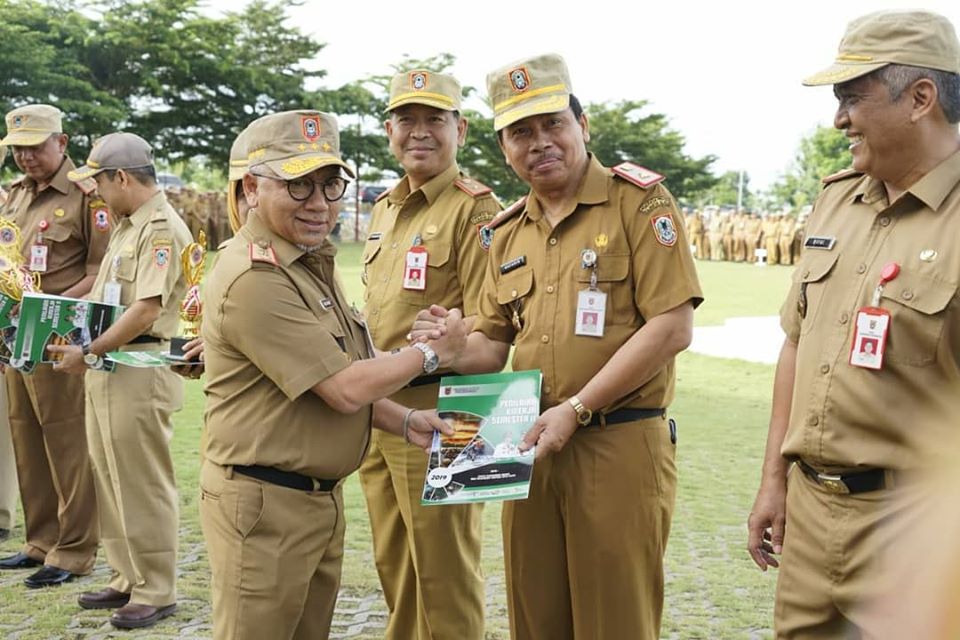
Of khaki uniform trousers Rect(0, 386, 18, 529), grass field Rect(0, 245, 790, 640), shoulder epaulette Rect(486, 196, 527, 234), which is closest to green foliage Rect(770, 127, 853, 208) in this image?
grass field Rect(0, 245, 790, 640)

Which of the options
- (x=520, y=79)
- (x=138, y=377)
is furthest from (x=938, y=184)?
(x=138, y=377)

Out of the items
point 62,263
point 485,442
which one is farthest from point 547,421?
point 62,263

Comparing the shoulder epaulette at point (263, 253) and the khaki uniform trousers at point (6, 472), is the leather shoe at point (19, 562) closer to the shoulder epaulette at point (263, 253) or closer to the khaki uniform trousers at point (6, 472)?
the khaki uniform trousers at point (6, 472)

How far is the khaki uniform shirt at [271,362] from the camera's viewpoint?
3178 millimetres

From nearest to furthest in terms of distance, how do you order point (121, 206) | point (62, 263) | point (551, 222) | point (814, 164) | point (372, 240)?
point (551, 222), point (372, 240), point (121, 206), point (62, 263), point (814, 164)

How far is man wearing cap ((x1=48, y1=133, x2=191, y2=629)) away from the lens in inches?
212

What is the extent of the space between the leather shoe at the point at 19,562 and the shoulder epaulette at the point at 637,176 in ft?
15.0

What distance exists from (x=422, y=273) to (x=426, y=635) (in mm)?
1516

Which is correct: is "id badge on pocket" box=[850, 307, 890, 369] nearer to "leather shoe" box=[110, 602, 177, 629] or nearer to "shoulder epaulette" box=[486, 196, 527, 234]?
"shoulder epaulette" box=[486, 196, 527, 234]

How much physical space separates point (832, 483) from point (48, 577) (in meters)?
4.70

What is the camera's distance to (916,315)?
2.83m

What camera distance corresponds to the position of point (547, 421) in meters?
3.49

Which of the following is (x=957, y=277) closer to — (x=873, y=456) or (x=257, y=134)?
(x=873, y=456)

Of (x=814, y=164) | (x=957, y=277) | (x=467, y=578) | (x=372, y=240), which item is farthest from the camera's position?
(x=814, y=164)
